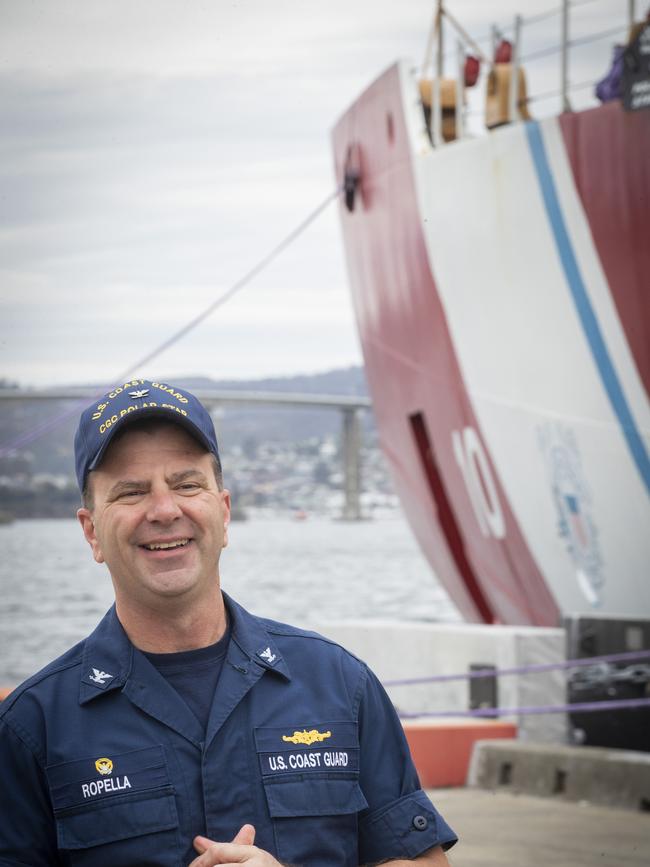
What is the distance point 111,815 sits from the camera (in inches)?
74.7

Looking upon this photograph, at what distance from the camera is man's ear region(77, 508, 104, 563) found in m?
2.06

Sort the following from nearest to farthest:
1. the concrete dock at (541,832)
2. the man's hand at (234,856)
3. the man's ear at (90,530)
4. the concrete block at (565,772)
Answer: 1. the man's hand at (234,856)
2. the man's ear at (90,530)
3. the concrete dock at (541,832)
4. the concrete block at (565,772)

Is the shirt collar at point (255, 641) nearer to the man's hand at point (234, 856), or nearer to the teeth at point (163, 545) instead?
the teeth at point (163, 545)

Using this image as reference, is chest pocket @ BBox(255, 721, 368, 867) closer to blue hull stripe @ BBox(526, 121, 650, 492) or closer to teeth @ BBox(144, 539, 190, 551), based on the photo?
teeth @ BBox(144, 539, 190, 551)

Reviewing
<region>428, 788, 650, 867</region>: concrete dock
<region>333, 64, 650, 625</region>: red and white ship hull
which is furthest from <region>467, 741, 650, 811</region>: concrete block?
<region>333, 64, 650, 625</region>: red and white ship hull

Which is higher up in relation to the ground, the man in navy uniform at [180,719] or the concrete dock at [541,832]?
the man in navy uniform at [180,719]

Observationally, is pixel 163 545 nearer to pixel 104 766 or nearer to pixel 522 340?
pixel 104 766

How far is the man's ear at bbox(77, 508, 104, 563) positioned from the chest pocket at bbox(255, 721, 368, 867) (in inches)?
13.1

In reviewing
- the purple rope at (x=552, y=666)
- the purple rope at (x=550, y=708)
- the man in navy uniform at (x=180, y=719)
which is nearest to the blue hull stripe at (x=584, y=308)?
the purple rope at (x=552, y=666)

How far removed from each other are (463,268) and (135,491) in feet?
30.0

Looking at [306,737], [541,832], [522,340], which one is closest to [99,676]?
[306,737]

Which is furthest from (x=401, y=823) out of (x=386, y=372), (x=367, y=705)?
(x=386, y=372)

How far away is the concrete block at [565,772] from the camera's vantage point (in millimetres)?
5938

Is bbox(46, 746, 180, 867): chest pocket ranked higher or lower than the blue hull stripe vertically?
lower
